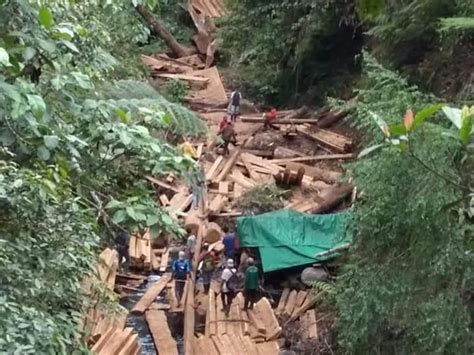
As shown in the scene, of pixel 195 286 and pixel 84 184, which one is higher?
pixel 84 184

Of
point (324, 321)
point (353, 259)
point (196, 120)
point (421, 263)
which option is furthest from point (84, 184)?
point (324, 321)

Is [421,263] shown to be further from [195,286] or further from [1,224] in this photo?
[195,286]

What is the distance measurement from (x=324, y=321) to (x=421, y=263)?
3.72 metres

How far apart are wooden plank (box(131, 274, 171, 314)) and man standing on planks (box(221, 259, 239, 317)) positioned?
4.46ft

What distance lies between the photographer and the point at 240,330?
1257 cm

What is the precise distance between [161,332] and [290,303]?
86.4 inches

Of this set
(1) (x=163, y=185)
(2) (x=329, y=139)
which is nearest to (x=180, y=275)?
(1) (x=163, y=185)

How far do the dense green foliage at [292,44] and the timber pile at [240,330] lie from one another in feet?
25.9

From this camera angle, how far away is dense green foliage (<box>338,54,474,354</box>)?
7.94 metres

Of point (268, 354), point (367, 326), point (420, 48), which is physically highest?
point (420, 48)

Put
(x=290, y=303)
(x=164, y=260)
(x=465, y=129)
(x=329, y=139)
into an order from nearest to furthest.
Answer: (x=465, y=129)
(x=290, y=303)
(x=164, y=260)
(x=329, y=139)

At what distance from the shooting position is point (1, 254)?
5035 mm

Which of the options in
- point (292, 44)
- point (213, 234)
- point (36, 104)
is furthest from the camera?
point (292, 44)

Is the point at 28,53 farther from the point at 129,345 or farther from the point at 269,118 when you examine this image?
the point at 269,118
